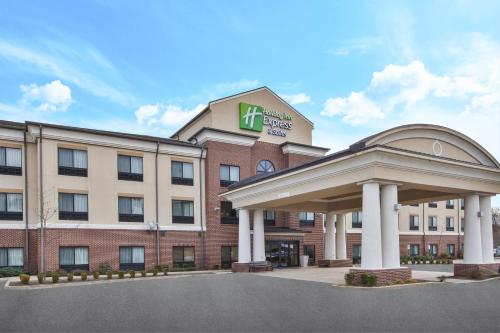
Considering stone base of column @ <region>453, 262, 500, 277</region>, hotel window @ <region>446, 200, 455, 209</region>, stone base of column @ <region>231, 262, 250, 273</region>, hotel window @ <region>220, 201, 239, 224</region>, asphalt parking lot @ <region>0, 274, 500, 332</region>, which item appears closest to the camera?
asphalt parking lot @ <region>0, 274, 500, 332</region>

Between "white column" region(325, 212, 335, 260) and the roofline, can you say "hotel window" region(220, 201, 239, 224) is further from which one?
"white column" region(325, 212, 335, 260)

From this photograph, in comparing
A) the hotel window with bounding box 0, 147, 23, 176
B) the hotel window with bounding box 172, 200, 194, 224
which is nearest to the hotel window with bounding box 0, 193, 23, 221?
the hotel window with bounding box 0, 147, 23, 176

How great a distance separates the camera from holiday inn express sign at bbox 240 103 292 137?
34438 mm

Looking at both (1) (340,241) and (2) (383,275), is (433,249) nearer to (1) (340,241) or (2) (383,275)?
(1) (340,241)

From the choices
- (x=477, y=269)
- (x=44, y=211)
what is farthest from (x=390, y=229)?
(x=44, y=211)

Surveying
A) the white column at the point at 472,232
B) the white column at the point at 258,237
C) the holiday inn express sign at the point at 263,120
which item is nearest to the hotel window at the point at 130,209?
the white column at the point at 258,237

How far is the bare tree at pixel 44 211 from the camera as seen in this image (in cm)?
2580

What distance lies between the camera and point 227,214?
108ft

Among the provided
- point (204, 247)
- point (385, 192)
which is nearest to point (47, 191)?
point (204, 247)

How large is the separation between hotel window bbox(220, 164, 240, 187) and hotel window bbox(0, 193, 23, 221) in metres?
12.7

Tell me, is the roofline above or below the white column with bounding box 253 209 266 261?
above

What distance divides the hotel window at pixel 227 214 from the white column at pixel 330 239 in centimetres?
640

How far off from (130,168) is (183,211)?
15.1 feet

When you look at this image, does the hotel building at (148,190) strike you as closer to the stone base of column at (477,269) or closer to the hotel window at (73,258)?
the hotel window at (73,258)
